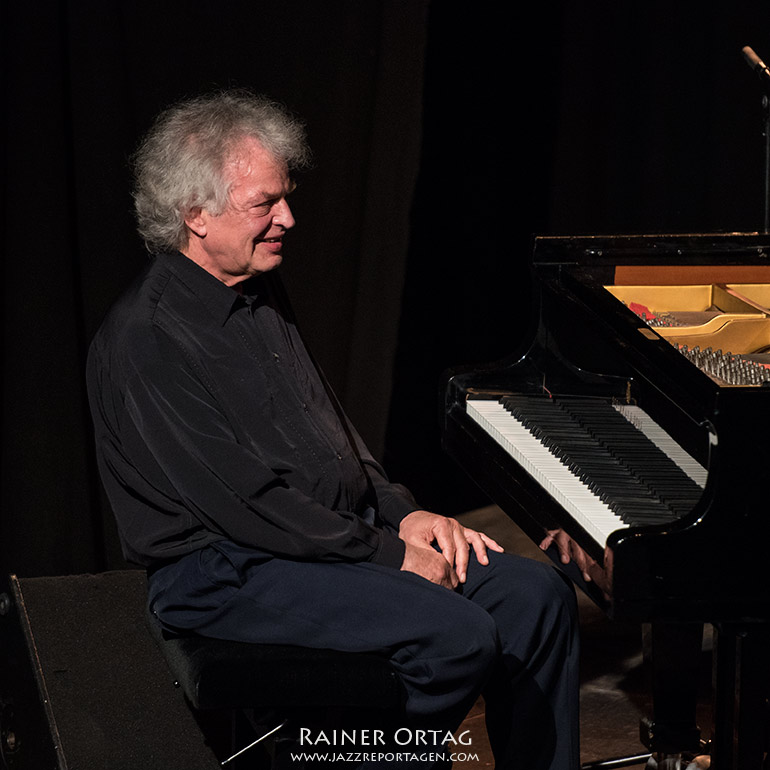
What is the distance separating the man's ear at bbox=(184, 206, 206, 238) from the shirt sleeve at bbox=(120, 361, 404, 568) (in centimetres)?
32

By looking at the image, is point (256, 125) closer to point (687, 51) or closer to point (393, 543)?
point (393, 543)

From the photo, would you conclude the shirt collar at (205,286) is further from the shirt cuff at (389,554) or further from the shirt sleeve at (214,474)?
the shirt cuff at (389,554)

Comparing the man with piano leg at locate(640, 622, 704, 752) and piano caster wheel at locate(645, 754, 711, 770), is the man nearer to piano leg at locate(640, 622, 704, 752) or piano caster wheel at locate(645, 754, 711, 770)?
piano leg at locate(640, 622, 704, 752)

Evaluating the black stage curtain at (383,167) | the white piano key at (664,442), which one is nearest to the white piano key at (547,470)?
the white piano key at (664,442)

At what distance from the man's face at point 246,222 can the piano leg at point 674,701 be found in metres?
1.09

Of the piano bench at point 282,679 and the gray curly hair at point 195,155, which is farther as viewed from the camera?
the gray curly hair at point 195,155

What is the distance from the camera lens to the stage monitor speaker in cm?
190

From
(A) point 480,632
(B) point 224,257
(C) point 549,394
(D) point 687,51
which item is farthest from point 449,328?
(A) point 480,632

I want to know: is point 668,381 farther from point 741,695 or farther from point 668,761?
point 668,761

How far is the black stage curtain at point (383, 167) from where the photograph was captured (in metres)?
3.09

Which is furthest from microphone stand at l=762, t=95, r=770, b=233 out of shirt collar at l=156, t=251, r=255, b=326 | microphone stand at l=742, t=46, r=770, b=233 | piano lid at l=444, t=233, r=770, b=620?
shirt collar at l=156, t=251, r=255, b=326

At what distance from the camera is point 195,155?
7.05 feet

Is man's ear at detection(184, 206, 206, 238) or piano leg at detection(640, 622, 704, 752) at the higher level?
man's ear at detection(184, 206, 206, 238)

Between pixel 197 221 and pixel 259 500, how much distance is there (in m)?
0.56
